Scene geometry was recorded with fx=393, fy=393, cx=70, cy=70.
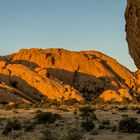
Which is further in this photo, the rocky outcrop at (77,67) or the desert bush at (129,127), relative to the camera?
the rocky outcrop at (77,67)

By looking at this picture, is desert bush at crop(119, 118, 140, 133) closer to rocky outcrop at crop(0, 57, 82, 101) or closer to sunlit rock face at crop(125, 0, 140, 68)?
sunlit rock face at crop(125, 0, 140, 68)

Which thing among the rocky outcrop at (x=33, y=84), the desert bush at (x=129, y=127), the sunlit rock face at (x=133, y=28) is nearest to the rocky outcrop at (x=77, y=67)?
the rocky outcrop at (x=33, y=84)

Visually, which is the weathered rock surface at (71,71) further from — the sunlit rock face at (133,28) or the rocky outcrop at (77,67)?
the sunlit rock face at (133,28)

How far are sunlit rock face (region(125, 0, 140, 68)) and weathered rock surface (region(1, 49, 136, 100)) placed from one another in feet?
188

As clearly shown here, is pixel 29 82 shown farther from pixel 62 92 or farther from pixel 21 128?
pixel 21 128

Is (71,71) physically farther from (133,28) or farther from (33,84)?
(133,28)

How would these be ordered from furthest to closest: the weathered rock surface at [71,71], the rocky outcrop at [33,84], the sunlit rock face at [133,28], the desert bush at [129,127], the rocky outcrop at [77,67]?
1. the rocky outcrop at [77,67]
2. the weathered rock surface at [71,71]
3. the rocky outcrop at [33,84]
4. the desert bush at [129,127]
5. the sunlit rock face at [133,28]

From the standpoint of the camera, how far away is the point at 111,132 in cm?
2038

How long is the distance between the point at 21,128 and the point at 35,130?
4.70 feet

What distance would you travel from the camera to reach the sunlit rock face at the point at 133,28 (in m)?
12.9

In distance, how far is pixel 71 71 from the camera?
87.0 m

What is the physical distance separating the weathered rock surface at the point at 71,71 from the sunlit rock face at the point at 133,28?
57201 millimetres

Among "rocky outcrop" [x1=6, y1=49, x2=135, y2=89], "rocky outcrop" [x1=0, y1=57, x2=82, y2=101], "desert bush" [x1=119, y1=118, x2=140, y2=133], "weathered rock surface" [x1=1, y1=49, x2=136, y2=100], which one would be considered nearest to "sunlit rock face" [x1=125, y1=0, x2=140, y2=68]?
"desert bush" [x1=119, y1=118, x2=140, y2=133]

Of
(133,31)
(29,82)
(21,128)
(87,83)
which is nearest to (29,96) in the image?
(29,82)
